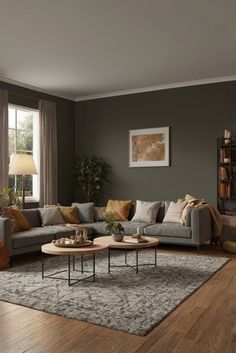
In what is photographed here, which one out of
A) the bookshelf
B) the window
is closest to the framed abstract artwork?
the bookshelf

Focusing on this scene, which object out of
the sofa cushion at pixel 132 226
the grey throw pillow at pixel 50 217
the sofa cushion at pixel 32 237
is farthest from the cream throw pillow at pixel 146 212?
the sofa cushion at pixel 32 237

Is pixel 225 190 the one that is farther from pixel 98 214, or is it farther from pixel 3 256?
pixel 3 256

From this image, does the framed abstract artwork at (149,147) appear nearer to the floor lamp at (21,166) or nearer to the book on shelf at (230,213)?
the book on shelf at (230,213)

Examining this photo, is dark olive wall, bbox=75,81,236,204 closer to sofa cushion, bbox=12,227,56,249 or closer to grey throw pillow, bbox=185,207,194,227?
grey throw pillow, bbox=185,207,194,227

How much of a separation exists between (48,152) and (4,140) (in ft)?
3.99

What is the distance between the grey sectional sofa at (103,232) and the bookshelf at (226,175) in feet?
2.43

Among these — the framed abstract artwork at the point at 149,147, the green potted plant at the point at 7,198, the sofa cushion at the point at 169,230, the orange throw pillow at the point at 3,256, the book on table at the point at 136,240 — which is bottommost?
the orange throw pillow at the point at 3,256

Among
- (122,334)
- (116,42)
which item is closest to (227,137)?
(116,42)

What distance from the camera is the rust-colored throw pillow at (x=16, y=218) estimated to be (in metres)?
5.64

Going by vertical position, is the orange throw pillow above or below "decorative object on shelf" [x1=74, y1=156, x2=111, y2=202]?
below

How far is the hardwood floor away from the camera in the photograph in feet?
8.59

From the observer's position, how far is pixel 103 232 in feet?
21.9

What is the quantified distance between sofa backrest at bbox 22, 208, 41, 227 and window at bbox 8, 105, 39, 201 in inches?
36.6

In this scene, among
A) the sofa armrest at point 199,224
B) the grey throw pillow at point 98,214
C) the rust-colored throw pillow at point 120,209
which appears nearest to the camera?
the sofa armrest at point 199,224
